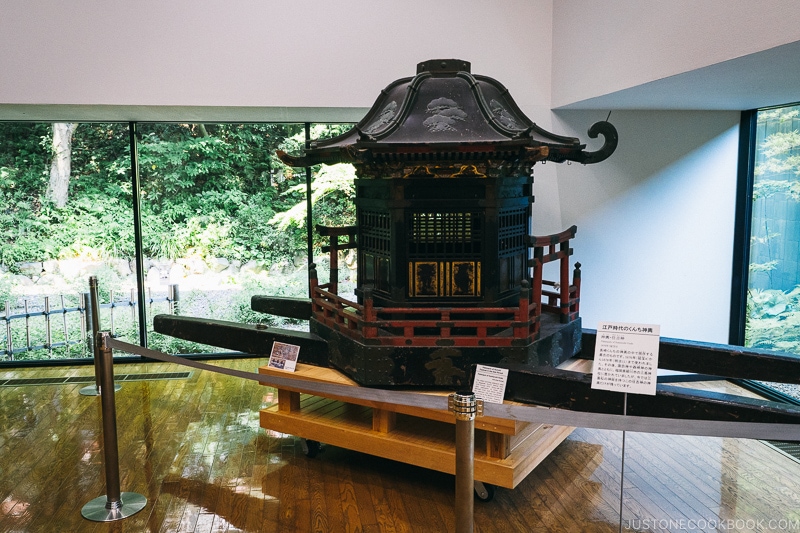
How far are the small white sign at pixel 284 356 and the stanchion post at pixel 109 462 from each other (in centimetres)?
115

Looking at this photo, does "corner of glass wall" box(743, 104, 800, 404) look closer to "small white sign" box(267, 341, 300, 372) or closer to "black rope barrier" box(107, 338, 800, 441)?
"black rope barrier" box(107, 338, 800, 441)

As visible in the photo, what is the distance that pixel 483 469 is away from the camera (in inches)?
145

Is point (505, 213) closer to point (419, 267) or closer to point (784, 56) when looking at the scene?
point (419, 267)

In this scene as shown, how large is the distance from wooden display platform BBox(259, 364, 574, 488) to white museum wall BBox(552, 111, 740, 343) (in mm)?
2051

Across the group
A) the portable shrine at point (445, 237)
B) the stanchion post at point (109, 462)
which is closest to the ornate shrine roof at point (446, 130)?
the portable shrine at point (445, 237)

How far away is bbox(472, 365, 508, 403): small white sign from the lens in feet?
12.6

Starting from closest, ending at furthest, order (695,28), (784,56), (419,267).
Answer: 1. (784,56)
2. (695,28)
3. (419,267)

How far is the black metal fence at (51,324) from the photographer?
7.02 m

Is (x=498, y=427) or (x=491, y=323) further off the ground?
(x=491, y=323)

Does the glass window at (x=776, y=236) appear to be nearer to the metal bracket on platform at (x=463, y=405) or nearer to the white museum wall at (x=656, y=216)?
the white museum wall at (x=656, y=216)

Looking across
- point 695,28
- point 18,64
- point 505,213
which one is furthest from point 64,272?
point 695,28

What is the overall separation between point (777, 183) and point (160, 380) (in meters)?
5.70

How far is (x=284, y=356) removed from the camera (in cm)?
460

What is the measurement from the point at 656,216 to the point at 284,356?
349 centimetres
